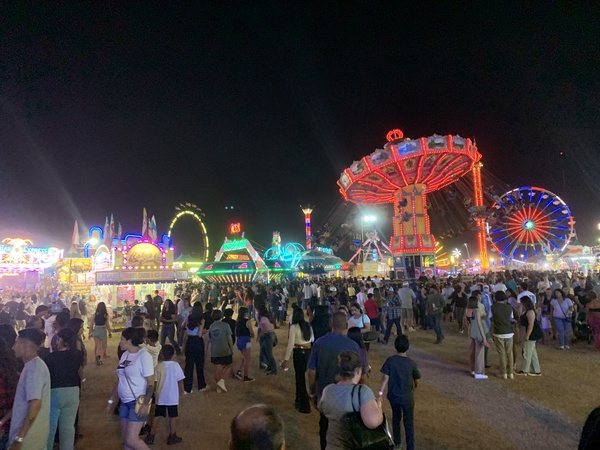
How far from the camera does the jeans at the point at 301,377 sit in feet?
20.5

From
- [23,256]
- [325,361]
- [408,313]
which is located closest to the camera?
[325,361]

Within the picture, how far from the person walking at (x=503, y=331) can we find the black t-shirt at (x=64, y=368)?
6847 mm

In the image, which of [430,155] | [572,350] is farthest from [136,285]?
[430,155]

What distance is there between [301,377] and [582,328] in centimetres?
921

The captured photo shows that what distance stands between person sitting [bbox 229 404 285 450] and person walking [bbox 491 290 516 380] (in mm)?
6824

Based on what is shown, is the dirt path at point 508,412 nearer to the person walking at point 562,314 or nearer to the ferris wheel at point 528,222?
the person walking at point 562,314

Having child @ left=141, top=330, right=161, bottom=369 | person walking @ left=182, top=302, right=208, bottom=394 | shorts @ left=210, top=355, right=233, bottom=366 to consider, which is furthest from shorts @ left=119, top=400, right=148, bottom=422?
shorts @ left=210, top=355, right=233, bottom=366

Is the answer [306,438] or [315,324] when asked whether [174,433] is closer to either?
[306,438]

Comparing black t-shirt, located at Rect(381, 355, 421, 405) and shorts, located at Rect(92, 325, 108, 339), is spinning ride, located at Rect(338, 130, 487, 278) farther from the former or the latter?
black t-shirt, located at Rect(381, 355, 421, 405)

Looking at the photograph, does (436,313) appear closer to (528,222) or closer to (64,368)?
(64,368)

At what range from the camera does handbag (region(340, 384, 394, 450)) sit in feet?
8.37

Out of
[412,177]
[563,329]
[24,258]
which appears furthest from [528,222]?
[24,258]

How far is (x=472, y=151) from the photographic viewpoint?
32.1 m

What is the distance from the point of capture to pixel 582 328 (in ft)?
36.1
